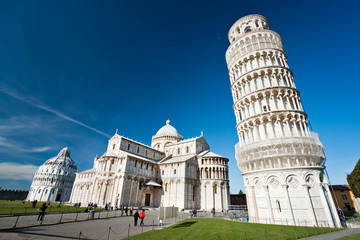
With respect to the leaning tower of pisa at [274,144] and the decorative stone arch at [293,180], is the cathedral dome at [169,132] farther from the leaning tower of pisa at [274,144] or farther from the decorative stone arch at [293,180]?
the decorative stone arch at [293,180]

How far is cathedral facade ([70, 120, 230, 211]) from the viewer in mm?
34438

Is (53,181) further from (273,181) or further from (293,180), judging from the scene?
(293,180)

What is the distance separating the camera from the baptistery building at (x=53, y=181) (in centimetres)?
7552

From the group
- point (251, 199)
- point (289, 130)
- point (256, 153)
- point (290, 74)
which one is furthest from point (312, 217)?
point (290, 74)

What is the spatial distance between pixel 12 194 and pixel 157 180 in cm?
7614

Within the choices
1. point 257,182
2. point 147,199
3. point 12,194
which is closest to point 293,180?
point 257,182

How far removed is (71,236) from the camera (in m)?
10.8

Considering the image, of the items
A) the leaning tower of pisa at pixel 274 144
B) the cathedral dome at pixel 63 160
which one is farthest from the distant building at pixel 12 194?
the leaning tower of pisa at pixel 274 144

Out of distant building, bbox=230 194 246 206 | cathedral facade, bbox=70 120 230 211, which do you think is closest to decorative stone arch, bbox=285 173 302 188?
cathedral facade, bbox=70 120 230 211

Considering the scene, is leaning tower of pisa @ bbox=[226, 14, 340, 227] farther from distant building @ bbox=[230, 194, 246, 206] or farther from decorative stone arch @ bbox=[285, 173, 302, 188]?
distant building @ bbox=[230, 194, 246, 206]

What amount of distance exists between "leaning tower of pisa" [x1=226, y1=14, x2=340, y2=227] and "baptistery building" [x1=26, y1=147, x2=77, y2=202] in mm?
89649

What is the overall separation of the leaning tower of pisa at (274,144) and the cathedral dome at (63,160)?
9282 centimetres

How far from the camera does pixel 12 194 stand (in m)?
72.3

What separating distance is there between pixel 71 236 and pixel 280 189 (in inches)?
793
